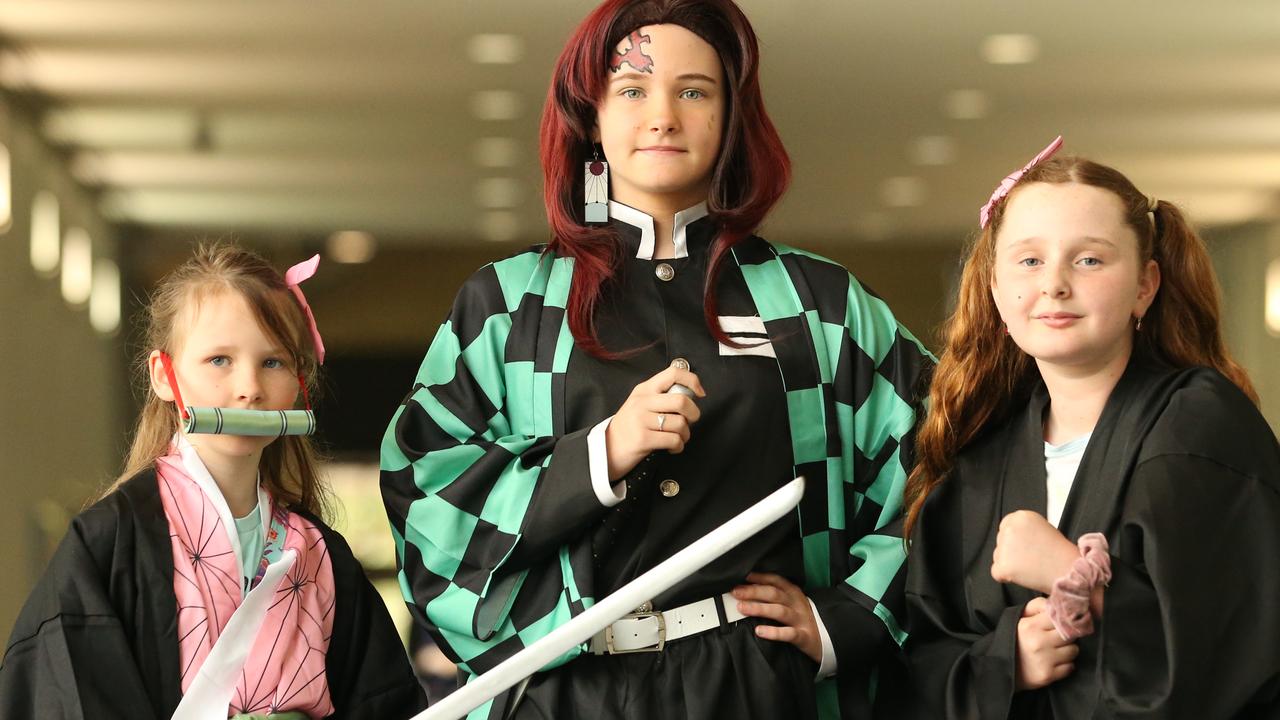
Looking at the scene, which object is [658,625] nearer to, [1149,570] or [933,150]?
[1149,570]

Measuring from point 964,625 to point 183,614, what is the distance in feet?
3.05

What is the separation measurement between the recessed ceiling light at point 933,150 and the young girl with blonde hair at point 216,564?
3.50 m

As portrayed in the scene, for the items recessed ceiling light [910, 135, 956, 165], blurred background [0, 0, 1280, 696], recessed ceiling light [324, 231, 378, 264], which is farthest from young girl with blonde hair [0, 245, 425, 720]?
recessed ceiling light [324, 231, 378, 264]

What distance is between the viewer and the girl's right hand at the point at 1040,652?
5.22 ft

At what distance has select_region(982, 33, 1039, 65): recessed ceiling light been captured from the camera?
460cm

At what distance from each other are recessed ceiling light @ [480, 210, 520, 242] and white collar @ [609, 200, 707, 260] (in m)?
3.53

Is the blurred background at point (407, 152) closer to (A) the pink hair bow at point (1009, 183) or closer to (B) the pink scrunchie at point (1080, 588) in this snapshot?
(A) the pink hair bow at point (1009, 183)

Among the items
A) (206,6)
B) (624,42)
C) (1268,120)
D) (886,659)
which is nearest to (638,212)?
(624,42)

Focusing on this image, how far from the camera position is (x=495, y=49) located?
4.62 metres

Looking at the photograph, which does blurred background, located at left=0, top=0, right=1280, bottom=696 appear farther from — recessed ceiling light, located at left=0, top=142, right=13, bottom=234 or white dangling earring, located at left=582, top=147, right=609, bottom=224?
white dangling earring, located at left=582, top=147, right=609, bottom=224

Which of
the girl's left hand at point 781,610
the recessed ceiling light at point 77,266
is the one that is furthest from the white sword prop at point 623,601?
the recessed ceiling light at point 77,266

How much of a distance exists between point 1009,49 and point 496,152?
177cm

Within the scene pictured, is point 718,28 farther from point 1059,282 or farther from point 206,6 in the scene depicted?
point 206,6

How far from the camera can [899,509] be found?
194 centimetres
